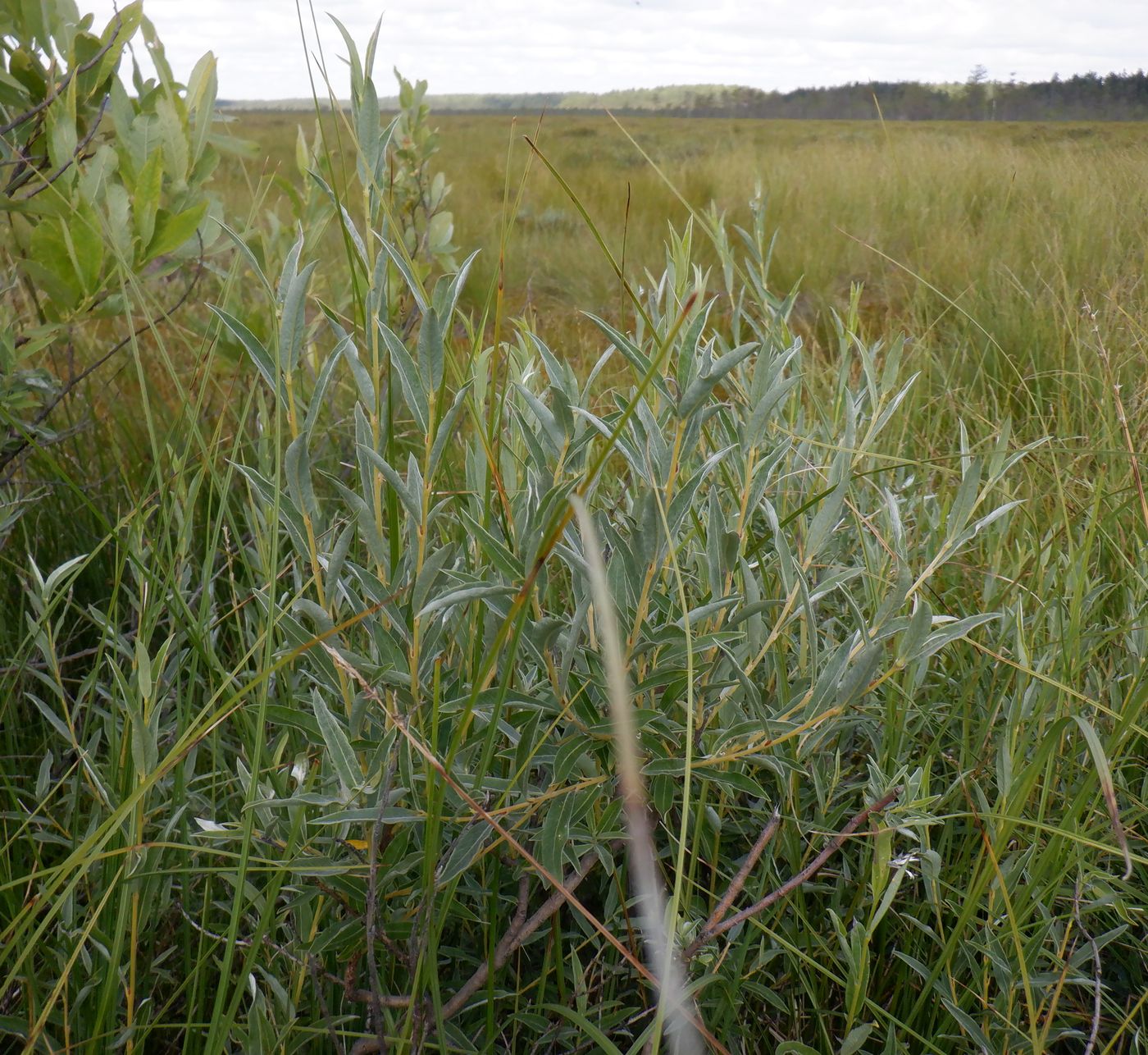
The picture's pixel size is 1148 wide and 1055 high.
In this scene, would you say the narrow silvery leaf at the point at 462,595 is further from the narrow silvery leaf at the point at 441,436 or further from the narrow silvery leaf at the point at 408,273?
the narrow silvery leaf at the point at 408,273

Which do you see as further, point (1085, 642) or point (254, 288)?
point (254, 288)

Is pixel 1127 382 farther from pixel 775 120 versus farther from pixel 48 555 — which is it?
pixel 775 120

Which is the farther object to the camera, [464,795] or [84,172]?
[84,172]

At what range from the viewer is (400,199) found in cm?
261

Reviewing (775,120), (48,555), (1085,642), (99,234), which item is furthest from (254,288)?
(775,120)

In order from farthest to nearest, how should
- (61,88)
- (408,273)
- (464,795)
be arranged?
(61,88)
(408,273)
(464,795)

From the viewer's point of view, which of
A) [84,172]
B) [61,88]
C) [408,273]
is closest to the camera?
[408,273]

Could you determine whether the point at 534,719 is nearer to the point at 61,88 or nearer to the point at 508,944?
the point at 508,944

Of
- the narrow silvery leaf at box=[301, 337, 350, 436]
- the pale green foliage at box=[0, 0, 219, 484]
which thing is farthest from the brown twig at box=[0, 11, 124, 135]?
the narrow silvery leaf at box=[301, 337, 350, 436]

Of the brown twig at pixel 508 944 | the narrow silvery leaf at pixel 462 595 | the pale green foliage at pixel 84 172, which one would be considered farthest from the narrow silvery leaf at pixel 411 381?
the pale green foliage at pixel 84 172

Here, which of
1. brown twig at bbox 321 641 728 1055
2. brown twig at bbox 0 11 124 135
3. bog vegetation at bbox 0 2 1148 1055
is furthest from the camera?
brown twig at bbox 0 11 124 135

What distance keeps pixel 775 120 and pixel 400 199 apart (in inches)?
1124

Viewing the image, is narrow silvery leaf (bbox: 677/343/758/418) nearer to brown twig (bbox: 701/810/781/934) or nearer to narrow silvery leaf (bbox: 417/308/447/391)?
narrow silvery leaf (bbox: 417/308/447/391)

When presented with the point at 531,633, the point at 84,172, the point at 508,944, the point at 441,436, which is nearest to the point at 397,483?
the point at 441,436
